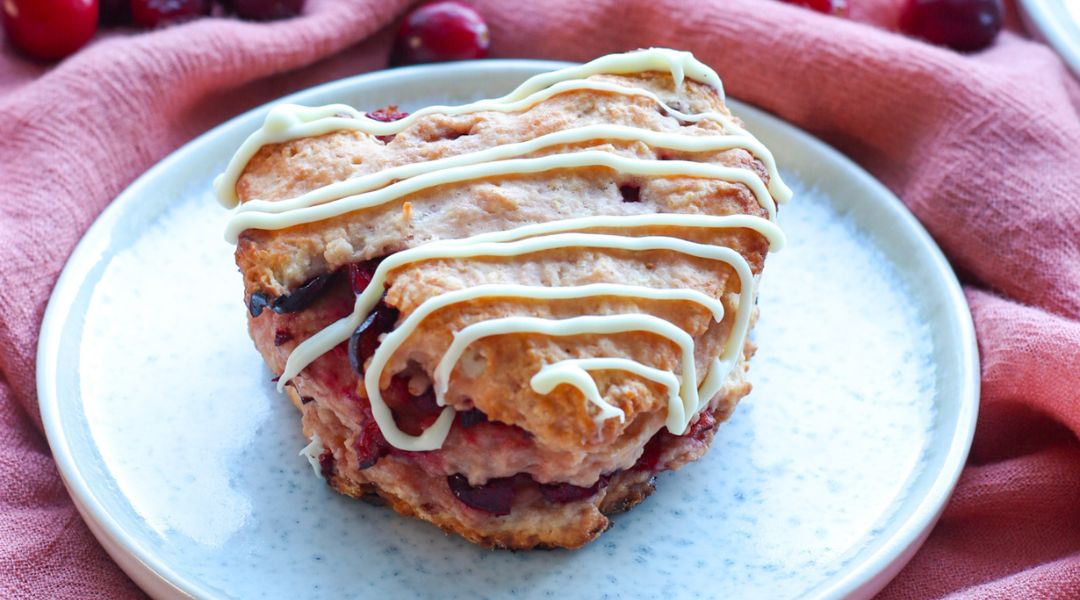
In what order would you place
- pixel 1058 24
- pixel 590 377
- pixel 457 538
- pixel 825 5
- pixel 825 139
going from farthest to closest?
pixel 1058 24, pixel 825 5, pixel 825 139, pixel 457 538, pixel 590 377

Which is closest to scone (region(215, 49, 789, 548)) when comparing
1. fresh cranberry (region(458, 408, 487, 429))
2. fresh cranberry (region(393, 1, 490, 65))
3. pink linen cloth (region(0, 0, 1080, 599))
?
fresh cranberry (region(458, 408, 487, 429))

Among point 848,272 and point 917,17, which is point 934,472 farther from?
point 917,17

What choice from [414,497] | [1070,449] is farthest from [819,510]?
[414,497]

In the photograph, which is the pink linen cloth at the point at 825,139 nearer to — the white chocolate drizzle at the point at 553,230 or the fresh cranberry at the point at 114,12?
the fresh cranberry at the point at 114,12

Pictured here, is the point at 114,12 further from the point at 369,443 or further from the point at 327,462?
the point at 369,443

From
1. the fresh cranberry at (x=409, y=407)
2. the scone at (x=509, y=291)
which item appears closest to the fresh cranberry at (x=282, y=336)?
the scone at (x=509, y=291)

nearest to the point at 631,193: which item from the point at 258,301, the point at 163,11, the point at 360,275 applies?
the point at 360,275

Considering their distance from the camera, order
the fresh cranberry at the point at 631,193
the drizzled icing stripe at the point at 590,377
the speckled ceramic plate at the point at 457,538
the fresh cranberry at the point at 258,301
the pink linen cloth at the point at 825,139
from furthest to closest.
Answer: the pink linen cloth at the point at 825,139 < the fresh cranberry at the point at 631,193 < the speckled ceramic plate at the point at 457,538 < the fresh cranberry at the point at 258,301 < the drizzled icing stripe at the point at 590,377
